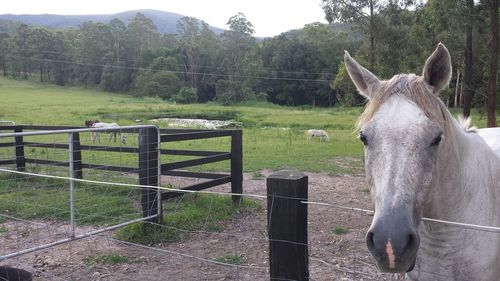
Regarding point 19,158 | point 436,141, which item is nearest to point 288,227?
point 436,141

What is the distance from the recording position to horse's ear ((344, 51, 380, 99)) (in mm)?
2621

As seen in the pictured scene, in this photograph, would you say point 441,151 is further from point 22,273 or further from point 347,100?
point 347,100

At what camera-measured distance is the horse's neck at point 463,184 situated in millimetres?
2422

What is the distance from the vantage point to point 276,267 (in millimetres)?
2580

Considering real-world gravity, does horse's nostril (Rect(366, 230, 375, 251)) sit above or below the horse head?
below

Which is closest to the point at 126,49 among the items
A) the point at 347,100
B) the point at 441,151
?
the point at 347,100

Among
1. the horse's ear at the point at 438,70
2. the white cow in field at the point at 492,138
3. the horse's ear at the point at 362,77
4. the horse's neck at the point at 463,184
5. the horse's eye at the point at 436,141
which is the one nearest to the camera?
the horse's eye at the point at 436,141

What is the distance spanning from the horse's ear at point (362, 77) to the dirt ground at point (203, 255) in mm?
1902

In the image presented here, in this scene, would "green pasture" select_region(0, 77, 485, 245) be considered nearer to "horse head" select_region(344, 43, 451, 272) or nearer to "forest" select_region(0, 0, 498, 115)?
"horse head" select_region(344, 43, 451, 272)

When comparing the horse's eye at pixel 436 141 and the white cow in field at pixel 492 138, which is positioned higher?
the horse's eye at pixel 436 141

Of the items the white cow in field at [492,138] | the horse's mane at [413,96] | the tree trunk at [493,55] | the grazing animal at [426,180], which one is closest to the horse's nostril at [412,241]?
the grazing animal at [426,180]

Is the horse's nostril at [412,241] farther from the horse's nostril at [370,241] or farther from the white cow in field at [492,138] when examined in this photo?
the white cow in field at [492,138]

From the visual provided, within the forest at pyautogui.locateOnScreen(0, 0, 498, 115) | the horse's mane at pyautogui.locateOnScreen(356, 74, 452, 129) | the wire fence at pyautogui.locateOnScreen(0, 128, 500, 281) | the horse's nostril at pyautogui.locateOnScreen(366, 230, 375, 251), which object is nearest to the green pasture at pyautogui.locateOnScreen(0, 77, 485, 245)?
the wire fence at pyautogui.locateOnScreen(0, 128, 500, 281)

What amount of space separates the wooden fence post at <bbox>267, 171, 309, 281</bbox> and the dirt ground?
1.42m
